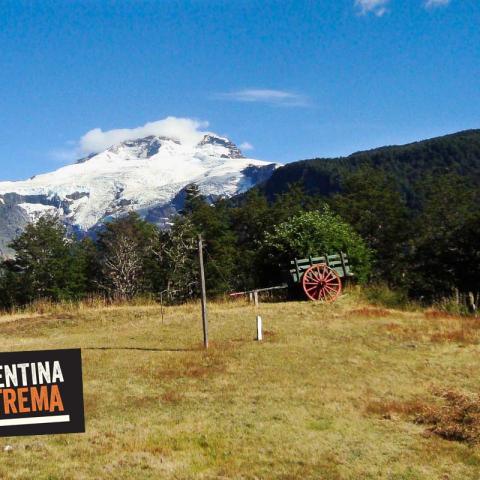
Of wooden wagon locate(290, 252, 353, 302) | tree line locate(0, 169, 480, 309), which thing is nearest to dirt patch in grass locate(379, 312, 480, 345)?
wooden wagon locate(290, 252, 353, 302)

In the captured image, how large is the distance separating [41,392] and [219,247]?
215 ft

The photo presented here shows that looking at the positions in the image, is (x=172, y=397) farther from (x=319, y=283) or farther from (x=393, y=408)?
(x=319, y=283)

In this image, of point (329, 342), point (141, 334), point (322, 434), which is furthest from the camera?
point (141, 334)

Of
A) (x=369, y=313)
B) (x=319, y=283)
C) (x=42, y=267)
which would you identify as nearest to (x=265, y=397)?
(x=369, y=313)

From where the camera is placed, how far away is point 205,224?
7562 cm

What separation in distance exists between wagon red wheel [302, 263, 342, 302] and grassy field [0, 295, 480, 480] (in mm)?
2565

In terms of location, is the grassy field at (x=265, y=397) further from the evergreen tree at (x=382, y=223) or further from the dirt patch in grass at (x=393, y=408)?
the evergreen tree at (x=382, y=223)

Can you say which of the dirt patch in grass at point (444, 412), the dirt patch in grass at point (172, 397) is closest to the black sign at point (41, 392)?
the dirt patch in grass at point (172, 397)

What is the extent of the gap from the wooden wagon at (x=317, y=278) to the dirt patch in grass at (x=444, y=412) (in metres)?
12.4

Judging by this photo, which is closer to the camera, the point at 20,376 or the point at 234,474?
the point at 20,376

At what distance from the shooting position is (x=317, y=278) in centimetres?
2611

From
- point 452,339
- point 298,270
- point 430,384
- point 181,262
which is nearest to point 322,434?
point 430,384

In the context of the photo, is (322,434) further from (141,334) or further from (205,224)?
(205,224)

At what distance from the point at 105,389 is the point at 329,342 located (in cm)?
810
